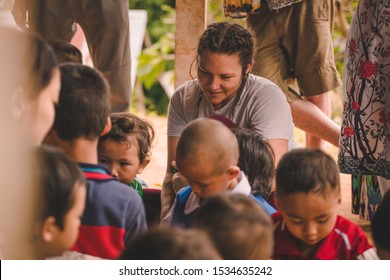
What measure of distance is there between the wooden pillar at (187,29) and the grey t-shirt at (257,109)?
1175 millimetres

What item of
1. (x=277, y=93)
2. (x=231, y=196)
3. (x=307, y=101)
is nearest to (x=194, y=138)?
(x=231, y=196)

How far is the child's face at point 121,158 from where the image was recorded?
324cm

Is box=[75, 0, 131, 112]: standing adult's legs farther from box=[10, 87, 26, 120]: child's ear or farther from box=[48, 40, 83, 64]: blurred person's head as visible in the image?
box=[10, 87, 26, 120]: child's ear

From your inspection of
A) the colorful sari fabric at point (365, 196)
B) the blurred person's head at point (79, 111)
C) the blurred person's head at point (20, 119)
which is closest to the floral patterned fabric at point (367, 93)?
the colorful sari fabric at point (365, 196)

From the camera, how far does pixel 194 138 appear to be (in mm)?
2727

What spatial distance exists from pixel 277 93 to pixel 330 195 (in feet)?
3.41

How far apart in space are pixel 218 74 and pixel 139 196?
94cm

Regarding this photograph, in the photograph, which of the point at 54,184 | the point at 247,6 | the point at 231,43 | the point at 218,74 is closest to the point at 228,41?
the point at 231,43

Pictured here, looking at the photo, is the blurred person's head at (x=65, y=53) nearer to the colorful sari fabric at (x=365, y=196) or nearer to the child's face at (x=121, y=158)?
the child's face at (x=121, y=158)

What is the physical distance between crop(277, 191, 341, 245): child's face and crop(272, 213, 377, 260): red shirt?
0.06m

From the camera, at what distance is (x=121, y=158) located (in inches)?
129

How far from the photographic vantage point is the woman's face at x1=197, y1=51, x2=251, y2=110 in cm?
342

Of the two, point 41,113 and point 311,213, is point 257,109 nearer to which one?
point 311,213
